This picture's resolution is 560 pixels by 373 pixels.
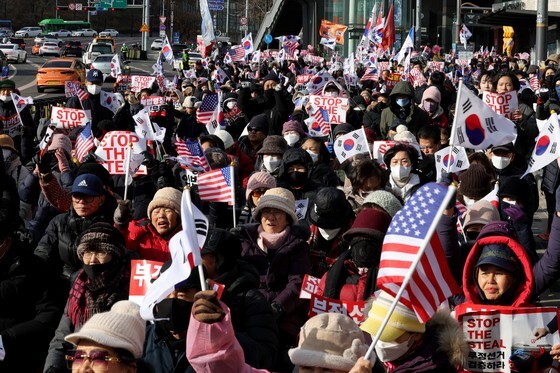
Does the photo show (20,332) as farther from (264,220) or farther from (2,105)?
(2,105)

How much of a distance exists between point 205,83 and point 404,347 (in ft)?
59.7

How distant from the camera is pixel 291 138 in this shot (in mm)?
11969

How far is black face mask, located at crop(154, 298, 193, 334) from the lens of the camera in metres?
4.78

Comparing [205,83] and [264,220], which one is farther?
[205,83]

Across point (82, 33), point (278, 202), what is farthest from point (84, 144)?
point (82, 33)

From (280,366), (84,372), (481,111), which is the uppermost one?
(481,111)

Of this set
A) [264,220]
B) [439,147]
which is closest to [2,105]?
[439,147]

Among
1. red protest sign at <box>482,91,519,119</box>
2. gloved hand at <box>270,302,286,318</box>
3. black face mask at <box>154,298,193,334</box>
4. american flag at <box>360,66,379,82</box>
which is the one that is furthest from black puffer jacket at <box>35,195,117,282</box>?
american flag at <box>360,66,379,82</box>

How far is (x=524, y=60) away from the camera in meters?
36.5

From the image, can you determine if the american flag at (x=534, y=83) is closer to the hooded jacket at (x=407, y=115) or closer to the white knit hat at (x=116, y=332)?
the hooded jacket at (x=407, y=115)

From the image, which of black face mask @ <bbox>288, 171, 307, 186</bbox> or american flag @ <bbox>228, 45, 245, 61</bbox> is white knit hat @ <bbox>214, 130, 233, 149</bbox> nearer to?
black face mask @ <bbox>288, 171, 307, 186</bbox>

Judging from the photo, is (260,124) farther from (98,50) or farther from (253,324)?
(98,50)

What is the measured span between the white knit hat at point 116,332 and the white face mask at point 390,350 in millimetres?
949

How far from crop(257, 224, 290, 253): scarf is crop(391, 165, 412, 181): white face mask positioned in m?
1.86
